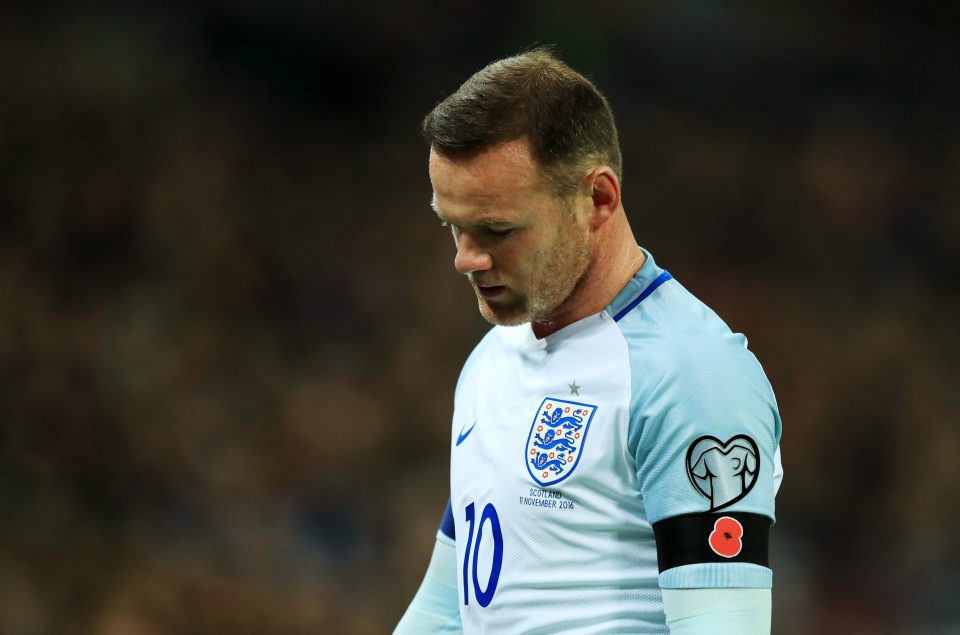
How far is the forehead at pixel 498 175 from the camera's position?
1.63 metres

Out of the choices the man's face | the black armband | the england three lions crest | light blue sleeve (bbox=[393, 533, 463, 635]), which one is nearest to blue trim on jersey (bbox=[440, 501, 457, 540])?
light blue sleeve (bbox=[393, 533, 463, 635])

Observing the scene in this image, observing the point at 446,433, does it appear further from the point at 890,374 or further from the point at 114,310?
the point at 890,374

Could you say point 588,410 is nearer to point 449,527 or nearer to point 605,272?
point 605,272

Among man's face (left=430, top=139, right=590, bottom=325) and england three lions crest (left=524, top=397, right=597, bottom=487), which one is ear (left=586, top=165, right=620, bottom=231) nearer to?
man's face (left=430, top=139, right=590, bottom=325)

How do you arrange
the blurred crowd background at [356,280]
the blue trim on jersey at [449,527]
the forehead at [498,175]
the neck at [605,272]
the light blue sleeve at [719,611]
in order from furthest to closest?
the blurred crowd background at [356,280], the blue trim on jersey at [449,527], the neck at [605,272], the forehead at [498,175], the light blue sleeve at [719,611]

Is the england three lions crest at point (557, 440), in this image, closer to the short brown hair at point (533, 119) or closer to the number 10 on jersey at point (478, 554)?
the number 10 on jersey at point (478, 554)

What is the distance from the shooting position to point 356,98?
600 centimetres

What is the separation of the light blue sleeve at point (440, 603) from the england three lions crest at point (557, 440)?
1.28 feet

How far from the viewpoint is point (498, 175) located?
64.0 inches

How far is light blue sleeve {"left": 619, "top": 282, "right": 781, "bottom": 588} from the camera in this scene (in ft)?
4.96

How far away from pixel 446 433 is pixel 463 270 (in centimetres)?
392

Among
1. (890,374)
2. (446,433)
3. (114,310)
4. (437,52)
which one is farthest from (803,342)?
(114,310)

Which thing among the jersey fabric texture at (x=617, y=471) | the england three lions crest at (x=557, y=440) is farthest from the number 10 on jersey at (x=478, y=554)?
the england three lions crest at (x=557, y=440)

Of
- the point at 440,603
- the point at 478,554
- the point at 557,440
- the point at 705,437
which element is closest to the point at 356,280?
the point at 440,603
